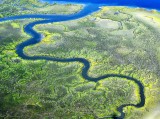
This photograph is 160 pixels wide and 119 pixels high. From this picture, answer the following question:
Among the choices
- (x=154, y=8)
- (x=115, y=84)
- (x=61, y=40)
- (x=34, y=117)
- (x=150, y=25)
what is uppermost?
(x=154, y=8)

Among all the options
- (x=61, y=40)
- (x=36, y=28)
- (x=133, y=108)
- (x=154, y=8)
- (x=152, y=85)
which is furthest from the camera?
(x=154, y=8)

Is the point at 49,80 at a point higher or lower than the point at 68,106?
higher

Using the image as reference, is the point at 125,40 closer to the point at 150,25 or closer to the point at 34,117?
the point at 150,25

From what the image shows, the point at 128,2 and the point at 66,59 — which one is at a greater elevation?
the point at 128,2

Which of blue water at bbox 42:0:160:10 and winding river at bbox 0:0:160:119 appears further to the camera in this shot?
blue water at bbox 42:0:160:10

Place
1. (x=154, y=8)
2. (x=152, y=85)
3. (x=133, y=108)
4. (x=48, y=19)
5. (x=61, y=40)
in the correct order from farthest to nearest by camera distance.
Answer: (x=154, y=8) → (x=48, y=19) → (x=61, y=40) → (x=152, y=85) → (x=133, y=108)

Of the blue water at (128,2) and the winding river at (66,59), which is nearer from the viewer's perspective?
the winding river at (66,59)

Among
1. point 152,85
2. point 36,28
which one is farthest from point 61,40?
point 152,85

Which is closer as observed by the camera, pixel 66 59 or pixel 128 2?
pixel 66 59

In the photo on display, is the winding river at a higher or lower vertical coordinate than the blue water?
lower

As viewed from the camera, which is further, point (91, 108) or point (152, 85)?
point (152, 85)

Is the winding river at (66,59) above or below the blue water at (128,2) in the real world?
below
